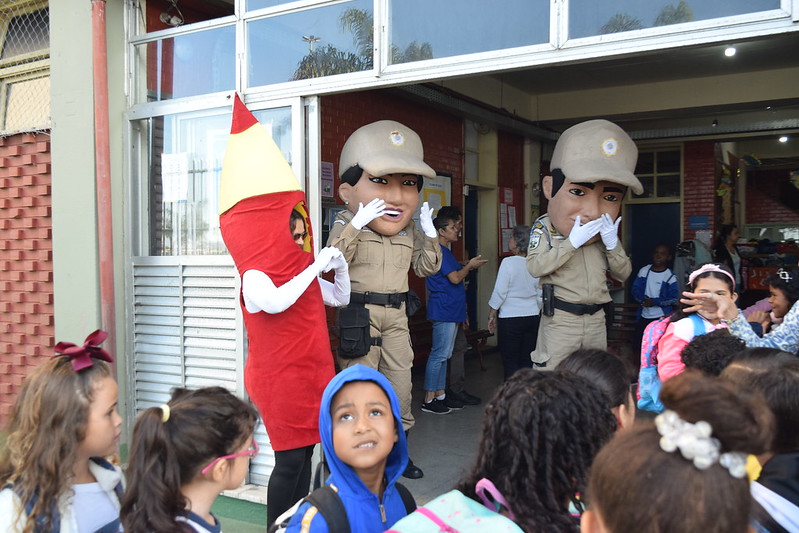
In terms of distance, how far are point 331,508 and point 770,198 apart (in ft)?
53.9

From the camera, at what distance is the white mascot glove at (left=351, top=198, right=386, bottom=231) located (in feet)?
12.5

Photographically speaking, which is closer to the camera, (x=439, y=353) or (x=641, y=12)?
(x=641, y=12)

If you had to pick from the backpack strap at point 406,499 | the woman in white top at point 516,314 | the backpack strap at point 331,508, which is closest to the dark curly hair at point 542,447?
the backpack strap at point 331,508

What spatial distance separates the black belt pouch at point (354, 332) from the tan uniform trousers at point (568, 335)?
1.24 meters

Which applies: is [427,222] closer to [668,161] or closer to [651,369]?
[651,369]

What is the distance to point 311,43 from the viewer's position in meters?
3.88

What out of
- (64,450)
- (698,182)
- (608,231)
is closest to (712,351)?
(608,231)

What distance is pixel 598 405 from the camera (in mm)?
1655

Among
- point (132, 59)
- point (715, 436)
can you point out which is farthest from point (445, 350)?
point (715, 436)

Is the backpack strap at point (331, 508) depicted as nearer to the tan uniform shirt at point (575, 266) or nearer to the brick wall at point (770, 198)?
the tan uniform shirt at point (575, 266)

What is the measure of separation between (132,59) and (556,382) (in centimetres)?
400

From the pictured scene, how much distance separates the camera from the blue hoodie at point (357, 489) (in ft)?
6.13

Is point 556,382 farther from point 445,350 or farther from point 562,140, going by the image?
point 445,350

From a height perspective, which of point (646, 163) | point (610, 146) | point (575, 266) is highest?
point (646, 163)
